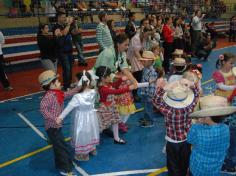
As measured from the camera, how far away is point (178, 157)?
3166 millimetres

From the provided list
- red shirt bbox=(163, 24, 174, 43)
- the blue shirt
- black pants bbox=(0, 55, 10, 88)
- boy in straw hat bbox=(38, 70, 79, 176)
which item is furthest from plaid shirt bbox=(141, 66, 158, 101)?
red shirt bbox=(163, 24, 174, 43)

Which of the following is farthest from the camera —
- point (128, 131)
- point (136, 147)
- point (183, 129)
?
point (128, 131)

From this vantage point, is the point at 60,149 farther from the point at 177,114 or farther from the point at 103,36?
the point at 103,36

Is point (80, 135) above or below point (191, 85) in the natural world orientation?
below

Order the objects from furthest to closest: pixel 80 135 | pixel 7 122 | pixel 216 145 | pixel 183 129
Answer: pixel 7 122, pixel 80 135, pixel 183 129, pixel 216 145

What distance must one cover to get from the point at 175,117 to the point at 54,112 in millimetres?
1570

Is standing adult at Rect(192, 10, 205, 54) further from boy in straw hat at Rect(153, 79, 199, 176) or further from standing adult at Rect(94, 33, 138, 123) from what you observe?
boy in straw hat at Rect(153, 79, 199, 176)

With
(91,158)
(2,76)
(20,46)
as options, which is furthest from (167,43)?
(91,158)

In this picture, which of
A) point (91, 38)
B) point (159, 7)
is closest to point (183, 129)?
point (91, 38)

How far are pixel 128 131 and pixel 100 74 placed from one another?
143 cm

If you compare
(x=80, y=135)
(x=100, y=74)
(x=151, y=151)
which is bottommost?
(x=151, y=151)

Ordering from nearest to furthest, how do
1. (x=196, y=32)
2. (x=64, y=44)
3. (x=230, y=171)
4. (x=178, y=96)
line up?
(x=178, y=96)
(x=230, y=171)
(x=64, y=44)
(x=196, y=32)

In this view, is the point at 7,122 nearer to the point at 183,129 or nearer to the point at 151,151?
the point at 151,151

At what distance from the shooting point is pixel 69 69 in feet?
24.7
